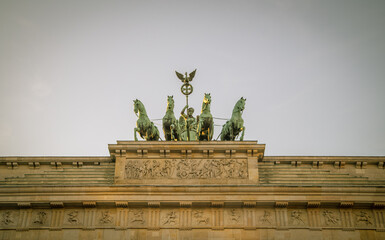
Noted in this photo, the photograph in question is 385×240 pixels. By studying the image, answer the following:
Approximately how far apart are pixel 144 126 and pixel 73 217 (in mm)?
4972

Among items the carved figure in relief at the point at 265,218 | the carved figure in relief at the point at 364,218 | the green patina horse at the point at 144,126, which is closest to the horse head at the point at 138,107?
the green patina horse at the point at 144,126

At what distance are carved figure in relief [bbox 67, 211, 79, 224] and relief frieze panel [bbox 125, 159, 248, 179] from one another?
2454 mm

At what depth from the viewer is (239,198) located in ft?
72.7

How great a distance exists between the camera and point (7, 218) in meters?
22.4

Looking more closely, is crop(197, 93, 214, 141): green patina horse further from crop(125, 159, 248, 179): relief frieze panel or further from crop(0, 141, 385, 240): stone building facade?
crop(0, 141, 385, 240): stone building facade

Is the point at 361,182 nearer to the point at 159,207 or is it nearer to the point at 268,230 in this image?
the point at 268,230

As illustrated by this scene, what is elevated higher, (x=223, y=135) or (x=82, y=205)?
(x=223, y=135)

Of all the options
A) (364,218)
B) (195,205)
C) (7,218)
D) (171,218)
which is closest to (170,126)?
(195,205)

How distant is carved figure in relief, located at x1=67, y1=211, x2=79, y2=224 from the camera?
874 inches

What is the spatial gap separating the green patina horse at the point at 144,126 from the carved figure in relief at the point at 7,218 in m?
6.00

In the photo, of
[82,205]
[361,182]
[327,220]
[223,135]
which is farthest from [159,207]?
[361,182]

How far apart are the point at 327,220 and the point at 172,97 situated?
8.47 meters

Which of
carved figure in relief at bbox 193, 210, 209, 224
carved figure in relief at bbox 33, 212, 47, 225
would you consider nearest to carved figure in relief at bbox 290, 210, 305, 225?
carved figure in relief at bbox 193, 210, 209, 224

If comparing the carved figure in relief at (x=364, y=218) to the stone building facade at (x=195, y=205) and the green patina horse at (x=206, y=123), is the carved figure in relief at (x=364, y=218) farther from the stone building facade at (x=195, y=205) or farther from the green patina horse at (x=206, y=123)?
the green patina horse at (x=206, y=123)
